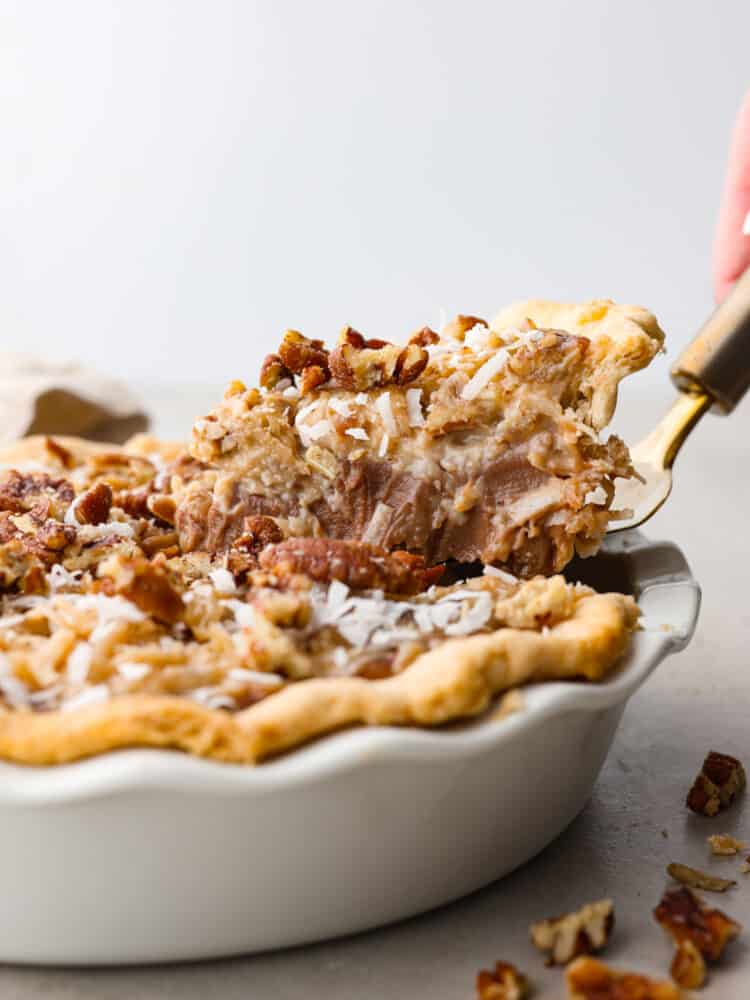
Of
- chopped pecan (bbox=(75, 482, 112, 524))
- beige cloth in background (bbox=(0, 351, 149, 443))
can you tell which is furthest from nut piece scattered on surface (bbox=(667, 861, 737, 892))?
beige cloth in background (bbox=(0, 351, 149, 443))

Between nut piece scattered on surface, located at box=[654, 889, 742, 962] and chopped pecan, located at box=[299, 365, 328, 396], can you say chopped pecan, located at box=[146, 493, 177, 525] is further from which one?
nut piece scattered on surface, located at box=[654, 889, 742, 962]

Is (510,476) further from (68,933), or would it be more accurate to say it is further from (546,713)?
(68,933)

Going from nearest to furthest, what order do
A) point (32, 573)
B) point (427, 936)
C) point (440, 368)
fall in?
point (427, 936)
point (32, 573)
point (440, 368)

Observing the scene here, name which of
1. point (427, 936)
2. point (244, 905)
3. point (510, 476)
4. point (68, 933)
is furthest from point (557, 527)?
point (68, 933)

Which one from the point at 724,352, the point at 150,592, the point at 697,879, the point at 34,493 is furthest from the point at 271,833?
the point at 34,493

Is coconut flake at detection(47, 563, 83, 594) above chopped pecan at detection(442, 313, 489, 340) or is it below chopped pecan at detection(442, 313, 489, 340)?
below

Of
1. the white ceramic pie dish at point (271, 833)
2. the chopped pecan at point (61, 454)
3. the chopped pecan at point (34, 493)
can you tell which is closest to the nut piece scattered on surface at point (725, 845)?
the white ceramic pie dish at point (271, 833)

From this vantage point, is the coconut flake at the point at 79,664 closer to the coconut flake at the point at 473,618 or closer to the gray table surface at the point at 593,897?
the gray table surface at the point at 593,897
